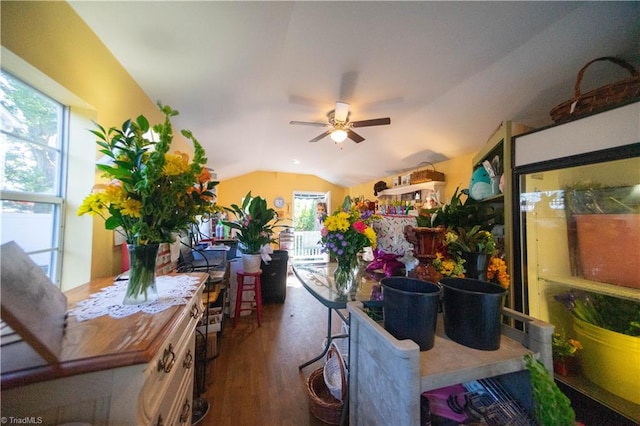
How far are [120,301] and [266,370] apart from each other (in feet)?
4.47

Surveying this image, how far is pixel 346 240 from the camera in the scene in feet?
4.40

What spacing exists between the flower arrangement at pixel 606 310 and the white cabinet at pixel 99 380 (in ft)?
6.32

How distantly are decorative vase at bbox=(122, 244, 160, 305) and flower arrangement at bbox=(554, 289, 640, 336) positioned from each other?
82.0 inches

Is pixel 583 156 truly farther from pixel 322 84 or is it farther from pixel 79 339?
pixel 79 339

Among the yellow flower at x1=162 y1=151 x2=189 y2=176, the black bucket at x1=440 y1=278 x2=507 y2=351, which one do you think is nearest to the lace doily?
the yellow flower at x1=162 y1=151 x2=189 y2=176

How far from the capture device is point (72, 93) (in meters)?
1.06

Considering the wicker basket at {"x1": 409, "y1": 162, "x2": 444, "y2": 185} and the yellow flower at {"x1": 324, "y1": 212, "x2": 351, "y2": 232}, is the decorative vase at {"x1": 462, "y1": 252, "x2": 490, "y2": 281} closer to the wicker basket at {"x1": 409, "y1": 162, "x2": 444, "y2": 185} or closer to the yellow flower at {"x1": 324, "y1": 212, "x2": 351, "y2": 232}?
the yellow flower at {"x1": 324, "y1": 212, "x2": 351, "y2": 232}

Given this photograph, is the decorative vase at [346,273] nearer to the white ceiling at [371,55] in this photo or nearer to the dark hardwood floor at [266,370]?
the dark hardwood floor at [266,370]

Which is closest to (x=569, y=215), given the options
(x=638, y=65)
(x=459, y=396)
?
(x=638, y=65)

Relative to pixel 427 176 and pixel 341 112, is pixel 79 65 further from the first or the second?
pixel 427 176

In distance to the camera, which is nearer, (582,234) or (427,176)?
(582,234)

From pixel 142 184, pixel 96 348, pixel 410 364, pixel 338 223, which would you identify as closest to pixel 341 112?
pixel 338 223

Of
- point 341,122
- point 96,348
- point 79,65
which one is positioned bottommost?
point 96,348

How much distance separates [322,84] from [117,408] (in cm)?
234
